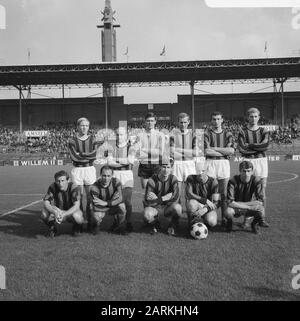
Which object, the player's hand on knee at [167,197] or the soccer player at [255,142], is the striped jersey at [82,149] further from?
the soccer player at [255,142]

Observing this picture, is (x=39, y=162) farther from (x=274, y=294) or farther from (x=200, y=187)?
(x=274, y=294)

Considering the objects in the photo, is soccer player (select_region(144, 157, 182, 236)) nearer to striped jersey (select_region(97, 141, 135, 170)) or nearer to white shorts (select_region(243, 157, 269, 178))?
striped jersey (select_region(97, 141, 135, 170))

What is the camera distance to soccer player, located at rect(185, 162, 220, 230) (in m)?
5.60

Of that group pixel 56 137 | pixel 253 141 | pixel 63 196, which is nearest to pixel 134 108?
pixel 56 137

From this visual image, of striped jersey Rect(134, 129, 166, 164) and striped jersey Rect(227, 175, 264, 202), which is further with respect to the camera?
striped jersey Rect(134, 129, 166, 164)

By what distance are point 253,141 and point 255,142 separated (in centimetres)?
4

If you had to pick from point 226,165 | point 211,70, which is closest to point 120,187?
point 226,165

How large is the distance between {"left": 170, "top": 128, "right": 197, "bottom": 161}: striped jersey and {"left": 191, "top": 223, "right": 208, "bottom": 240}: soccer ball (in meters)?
1.38

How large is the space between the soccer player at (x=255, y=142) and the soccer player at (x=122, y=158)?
72.8 inches

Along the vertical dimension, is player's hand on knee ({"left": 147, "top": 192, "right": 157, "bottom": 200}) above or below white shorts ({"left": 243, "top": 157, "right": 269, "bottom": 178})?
below

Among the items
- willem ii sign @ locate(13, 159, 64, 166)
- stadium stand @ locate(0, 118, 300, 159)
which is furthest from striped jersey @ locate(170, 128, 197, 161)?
stadium stand @ locate(0, 118, 300, 159)

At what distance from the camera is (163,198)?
5.72 m

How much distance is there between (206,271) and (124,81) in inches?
1223

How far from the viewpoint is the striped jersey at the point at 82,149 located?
6184mm
